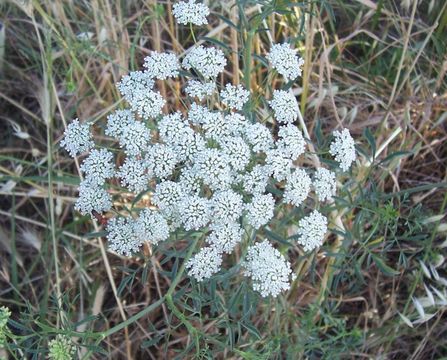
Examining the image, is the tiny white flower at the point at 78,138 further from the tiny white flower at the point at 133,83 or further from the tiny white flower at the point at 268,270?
the tiny white flower at the point at 268,270

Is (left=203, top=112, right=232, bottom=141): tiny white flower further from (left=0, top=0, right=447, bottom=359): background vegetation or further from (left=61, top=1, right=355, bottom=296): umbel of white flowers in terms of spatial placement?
(left=0, top=0, right=447, bottom=359): background vegetation

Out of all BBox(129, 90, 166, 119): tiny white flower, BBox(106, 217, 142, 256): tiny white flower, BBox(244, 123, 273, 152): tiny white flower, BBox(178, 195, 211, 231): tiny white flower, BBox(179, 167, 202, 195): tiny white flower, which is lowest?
BBox(106, 217, 142, 256): tiny white flower

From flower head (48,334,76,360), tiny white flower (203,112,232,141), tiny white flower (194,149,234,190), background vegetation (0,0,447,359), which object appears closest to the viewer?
flower head (48,334,76,360)

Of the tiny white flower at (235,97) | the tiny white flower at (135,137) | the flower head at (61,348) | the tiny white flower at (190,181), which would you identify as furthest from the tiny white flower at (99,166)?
the flower head at (61,348)

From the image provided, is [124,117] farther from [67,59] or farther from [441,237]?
[441,237]

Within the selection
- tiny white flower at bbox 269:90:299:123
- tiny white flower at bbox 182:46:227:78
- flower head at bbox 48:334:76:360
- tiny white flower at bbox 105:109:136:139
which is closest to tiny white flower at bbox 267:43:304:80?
tiny white flower at bbox 269:90:299:123

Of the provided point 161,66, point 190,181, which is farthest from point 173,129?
point 161,66
